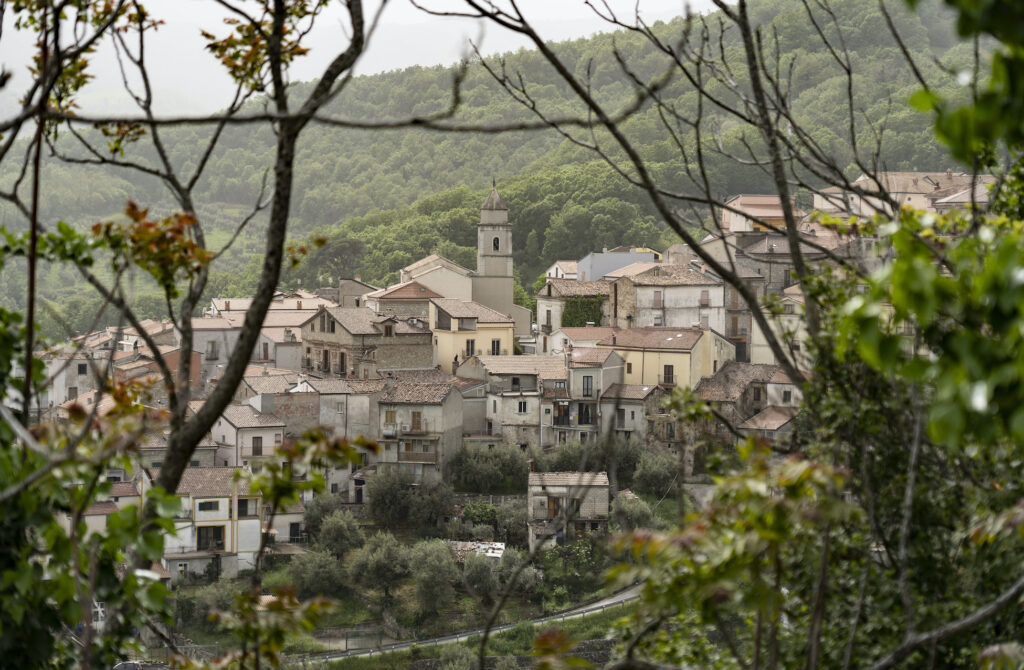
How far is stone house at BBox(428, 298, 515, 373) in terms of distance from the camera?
30.7 metres

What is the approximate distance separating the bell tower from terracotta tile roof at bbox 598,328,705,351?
8.09m

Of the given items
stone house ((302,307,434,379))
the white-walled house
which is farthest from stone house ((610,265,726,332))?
the white-walled house

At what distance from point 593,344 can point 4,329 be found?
2760 centimetres

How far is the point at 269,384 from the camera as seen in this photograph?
87.8 ft

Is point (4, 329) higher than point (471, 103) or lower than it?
lower

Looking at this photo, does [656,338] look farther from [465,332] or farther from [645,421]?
[465,332]

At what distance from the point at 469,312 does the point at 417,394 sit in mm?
5599

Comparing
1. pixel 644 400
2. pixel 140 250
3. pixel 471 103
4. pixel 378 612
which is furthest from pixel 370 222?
pixel 140 250

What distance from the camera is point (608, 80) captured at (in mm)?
92875

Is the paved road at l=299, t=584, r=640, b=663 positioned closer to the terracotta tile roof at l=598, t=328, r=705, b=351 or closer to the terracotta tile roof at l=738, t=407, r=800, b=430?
the terracotta tile roof at l=738, t=407, r=800, b=430

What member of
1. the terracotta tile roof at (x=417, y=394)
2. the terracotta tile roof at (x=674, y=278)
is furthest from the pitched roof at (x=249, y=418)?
the terracotta tile roof at (x=674, y=278)

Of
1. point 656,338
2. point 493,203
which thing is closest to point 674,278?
point 656,338

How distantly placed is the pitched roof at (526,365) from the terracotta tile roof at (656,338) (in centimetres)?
164

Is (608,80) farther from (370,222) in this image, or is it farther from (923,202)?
(923,202)
